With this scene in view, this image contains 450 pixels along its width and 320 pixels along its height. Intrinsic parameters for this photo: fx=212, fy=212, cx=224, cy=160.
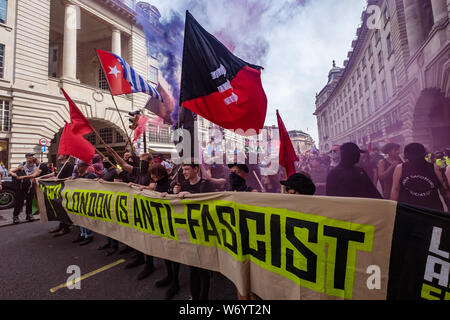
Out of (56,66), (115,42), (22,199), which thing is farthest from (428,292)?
(56,66)

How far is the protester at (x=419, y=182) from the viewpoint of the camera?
279cm

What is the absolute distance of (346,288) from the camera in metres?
1.61

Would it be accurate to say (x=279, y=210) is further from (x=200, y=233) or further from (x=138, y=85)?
(x=138, y=85)

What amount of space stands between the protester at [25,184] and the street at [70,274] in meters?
1.93

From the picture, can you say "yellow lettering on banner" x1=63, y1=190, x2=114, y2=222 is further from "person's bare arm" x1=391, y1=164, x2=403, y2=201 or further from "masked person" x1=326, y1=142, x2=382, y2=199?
"person's bare arm" x1=391, y1=164, x2=403, y2=201

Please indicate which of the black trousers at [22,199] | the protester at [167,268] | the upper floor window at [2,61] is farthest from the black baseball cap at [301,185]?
the upper floor window at [2,61]

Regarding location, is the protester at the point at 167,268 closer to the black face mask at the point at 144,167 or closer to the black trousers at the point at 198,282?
the black trousers at the point at 198,282

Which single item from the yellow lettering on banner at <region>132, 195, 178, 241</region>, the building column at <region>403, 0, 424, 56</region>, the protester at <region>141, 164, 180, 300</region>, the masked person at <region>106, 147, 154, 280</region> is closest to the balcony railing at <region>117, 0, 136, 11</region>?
the building column at <region>403, 0, 424, 56</region>

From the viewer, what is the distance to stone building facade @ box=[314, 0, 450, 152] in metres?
11.2

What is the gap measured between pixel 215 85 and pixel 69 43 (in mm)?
21193

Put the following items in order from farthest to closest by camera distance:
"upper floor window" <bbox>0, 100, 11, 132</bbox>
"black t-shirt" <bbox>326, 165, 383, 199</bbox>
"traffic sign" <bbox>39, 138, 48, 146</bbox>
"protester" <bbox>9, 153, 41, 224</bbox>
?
"traffic sign" <bbox>39, 138, 48, 146</bbox>
"upper floor window" <bbox>0, 100, 11, 132</bbox>
"protester" <bbox>9, 153, 41, 224</bbox>
"black t-shirt" <bbox>326, 165, 383, 199</bbox>

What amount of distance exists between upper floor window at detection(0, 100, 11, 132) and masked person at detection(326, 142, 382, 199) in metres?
19.4

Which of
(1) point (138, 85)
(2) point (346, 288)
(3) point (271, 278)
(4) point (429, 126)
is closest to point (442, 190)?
(2) point (346, 288)

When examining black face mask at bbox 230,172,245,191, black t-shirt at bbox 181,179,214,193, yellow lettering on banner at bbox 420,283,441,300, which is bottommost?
yellow lettering on banner at bbox 420,283,441,300
